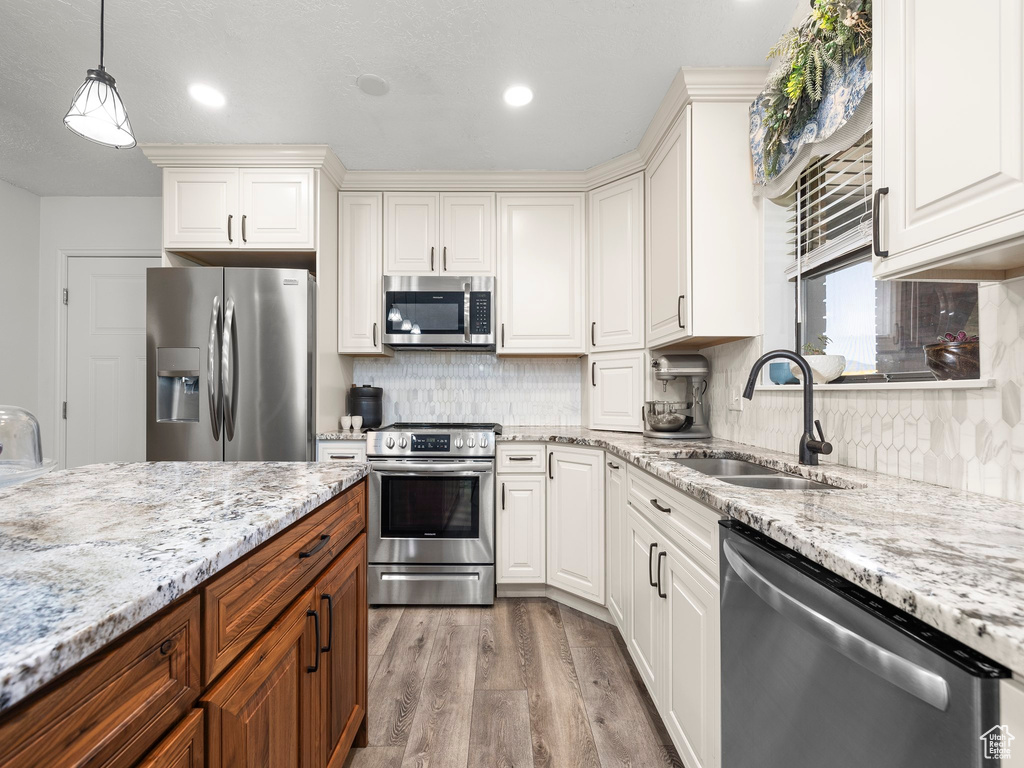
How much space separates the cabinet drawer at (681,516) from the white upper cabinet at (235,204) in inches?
90.8

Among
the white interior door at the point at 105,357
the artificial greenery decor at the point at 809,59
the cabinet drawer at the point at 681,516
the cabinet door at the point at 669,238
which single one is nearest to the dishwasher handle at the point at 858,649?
the cabinet drawer at the point at 681,516

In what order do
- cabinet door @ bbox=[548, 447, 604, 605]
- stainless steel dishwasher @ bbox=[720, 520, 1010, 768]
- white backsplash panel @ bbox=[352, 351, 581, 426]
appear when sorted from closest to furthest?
stainless steel dishwasher @ bbox=[720, 520, 1010, 768], cabinet door @ bbox=[548, 447, 604, 605], white backsplash panel @ bbox=[352, 351, 581, 426]

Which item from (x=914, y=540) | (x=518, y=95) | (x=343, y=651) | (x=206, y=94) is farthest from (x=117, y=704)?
(x=206, y=94)

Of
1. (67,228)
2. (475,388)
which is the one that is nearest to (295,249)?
(475,388)

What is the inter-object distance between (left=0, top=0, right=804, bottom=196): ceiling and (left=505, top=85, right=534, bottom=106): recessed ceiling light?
0.04m

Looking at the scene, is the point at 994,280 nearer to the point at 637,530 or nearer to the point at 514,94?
the point at 637,530

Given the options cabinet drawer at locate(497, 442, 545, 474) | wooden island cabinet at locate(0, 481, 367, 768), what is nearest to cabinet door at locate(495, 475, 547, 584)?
cabinet drawer at locate(497, 442, 545, 474)

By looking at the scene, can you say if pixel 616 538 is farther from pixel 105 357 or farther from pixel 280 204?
pixel 105 357

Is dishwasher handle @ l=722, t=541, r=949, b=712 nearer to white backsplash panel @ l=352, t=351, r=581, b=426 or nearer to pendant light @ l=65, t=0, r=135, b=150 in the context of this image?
pendant light @ l=65, t=0, r=135, b=150

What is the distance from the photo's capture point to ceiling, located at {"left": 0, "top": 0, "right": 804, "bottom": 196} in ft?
5.71

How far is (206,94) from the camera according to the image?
7.29ft

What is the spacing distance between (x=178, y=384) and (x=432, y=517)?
5.09 feet

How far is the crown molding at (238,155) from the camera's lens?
8.90 ft

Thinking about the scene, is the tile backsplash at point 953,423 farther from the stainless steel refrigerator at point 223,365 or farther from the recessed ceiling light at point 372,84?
the stainless steel refrigerator at point 223,365
